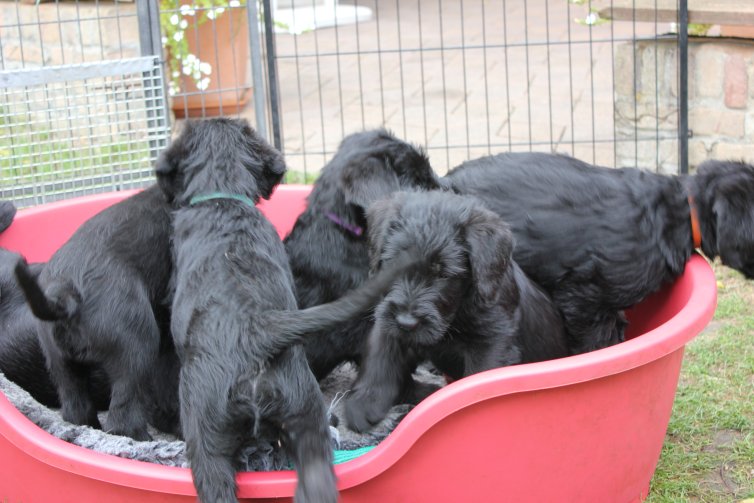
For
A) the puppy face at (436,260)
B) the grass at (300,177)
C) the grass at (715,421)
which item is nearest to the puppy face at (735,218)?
the grass at (715,421)

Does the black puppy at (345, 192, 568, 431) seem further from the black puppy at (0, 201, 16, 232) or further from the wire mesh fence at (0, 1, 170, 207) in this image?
the wire mesh fence at (0, 1, 170, 207)

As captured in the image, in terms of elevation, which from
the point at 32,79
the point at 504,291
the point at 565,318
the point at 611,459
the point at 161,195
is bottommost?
the point at 611,459

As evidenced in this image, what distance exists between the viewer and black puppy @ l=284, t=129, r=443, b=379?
10.3ft

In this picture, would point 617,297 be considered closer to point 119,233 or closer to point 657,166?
→ point 119,233

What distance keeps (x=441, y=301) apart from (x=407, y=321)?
118 millimetres

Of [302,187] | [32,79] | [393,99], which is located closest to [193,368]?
[302,187]

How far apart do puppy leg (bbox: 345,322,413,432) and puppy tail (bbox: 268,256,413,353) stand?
16.1 inches

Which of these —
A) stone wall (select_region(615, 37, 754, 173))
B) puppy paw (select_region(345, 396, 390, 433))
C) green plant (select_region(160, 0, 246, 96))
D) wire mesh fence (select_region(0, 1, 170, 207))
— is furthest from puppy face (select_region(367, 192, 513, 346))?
green plant (select_region(160, 0, 246, 96))

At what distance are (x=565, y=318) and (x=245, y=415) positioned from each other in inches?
53.8

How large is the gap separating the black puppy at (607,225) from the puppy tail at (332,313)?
3.26 ft

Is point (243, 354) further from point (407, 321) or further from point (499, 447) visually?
point (499, 447)

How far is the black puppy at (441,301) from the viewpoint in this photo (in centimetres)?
256

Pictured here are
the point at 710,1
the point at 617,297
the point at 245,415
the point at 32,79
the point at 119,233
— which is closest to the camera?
the point at 245,415

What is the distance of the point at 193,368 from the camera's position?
8.13 feet
